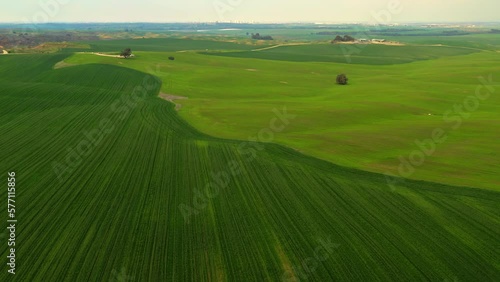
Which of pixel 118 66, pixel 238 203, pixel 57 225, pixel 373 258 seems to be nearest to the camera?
pixel 373 258

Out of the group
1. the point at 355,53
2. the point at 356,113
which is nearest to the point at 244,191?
the point at 356,113

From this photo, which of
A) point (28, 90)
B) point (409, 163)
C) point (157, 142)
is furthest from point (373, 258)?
point (28, 90)

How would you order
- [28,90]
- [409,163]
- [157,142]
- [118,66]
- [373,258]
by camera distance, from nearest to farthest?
[373,258] → [409,163] → [157,142] → [28,90] → [118,66]

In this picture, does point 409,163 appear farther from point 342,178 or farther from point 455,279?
point 455,279

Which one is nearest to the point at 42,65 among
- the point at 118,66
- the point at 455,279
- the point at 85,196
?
the point at 118,66

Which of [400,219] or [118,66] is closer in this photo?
[400,219]

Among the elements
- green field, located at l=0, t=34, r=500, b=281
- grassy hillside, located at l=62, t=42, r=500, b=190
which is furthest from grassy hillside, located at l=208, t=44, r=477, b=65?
green field, located at l=0, t=34, r=500, b=281

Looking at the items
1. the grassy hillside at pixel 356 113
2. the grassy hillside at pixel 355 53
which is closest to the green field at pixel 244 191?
the grassy hillside at pixel 356 113

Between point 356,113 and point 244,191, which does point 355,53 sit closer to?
point 356,113
